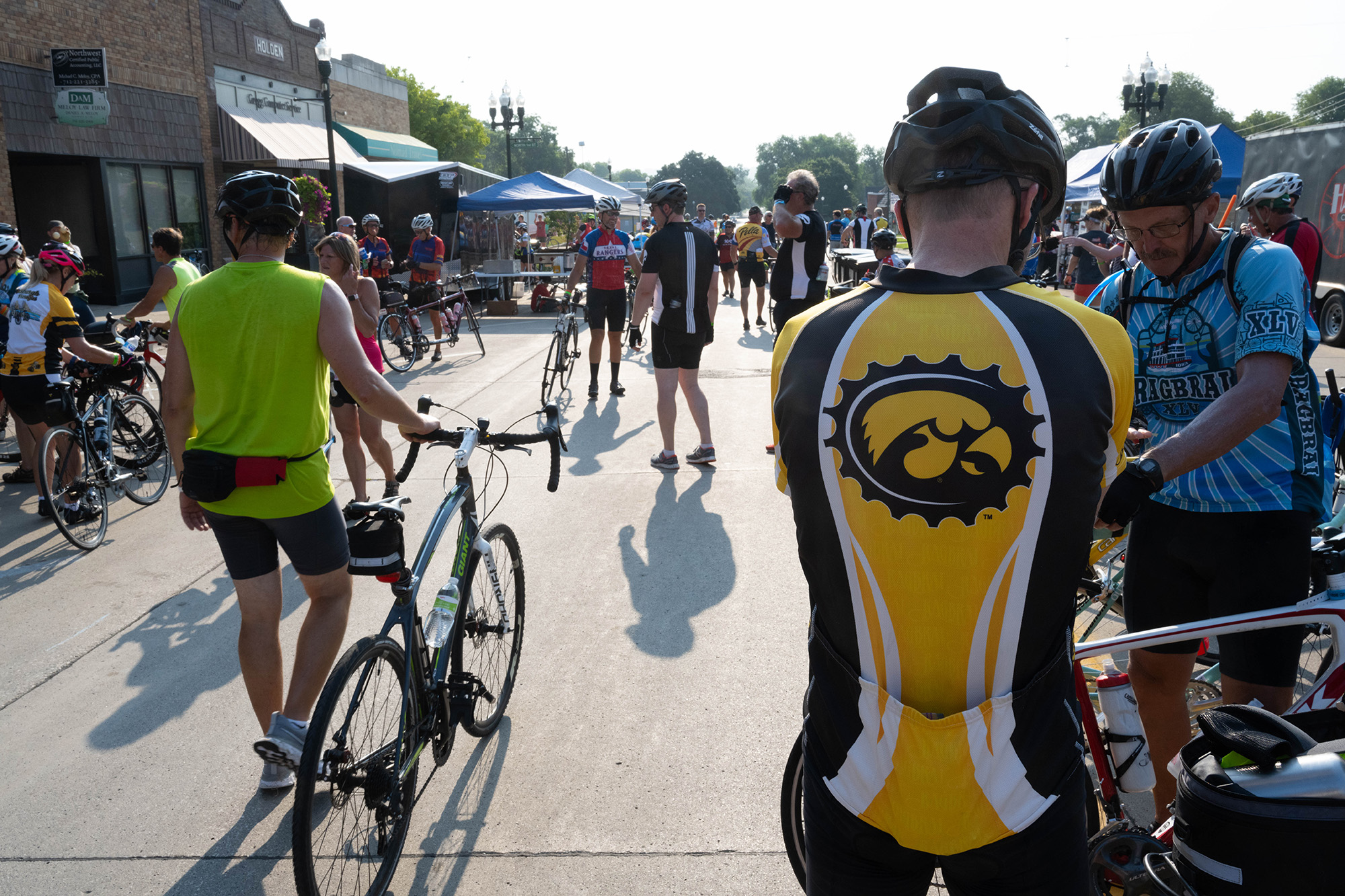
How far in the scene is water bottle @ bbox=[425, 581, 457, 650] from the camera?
10.2 feet

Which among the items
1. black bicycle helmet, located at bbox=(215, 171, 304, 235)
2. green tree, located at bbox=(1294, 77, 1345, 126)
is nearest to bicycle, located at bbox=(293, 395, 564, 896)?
black bicycle helmet, located at bbox=(215, 171, 304, 235)

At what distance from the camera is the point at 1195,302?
2549 millimetres

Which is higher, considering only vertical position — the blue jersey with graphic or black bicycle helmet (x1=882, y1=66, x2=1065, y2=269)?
black bicycle helmet (x1=882, y1=66, x2=1065, y2=269)

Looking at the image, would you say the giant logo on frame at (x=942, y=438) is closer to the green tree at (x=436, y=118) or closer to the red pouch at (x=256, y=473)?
the red pouch at (x=256, y=473)

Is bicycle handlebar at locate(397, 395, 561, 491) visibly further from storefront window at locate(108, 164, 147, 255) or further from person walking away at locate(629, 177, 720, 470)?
storefront window at locate(108, 164, 147, 255)

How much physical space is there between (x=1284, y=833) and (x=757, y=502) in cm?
532

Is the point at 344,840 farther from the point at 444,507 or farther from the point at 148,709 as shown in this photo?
the point at 148,709

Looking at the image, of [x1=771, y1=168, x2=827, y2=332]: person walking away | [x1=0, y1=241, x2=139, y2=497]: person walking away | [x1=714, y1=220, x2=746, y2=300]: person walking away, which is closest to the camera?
[x1=0, y1=241, x2=139, y2=497]: person walking away

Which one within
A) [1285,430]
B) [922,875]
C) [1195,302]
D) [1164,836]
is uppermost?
[1195,302]

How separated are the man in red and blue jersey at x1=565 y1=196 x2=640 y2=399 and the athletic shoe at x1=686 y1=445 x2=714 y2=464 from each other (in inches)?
121

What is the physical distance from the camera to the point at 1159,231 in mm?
2561

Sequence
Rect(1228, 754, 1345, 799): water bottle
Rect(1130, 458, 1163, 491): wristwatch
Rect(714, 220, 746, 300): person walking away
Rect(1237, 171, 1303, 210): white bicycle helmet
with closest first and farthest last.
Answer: Rect(1228, 754, 1345, 799): water bottle, Rect(1130, 458, 1163, 491): wristwatch, Rect(1237, 171, 1303, 210): white bicycle helmet, Rect(714, 220, 746, 300): person walking away

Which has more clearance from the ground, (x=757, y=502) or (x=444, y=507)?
(x=444, y=507)

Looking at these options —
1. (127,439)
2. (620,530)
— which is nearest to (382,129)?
(127,439)
